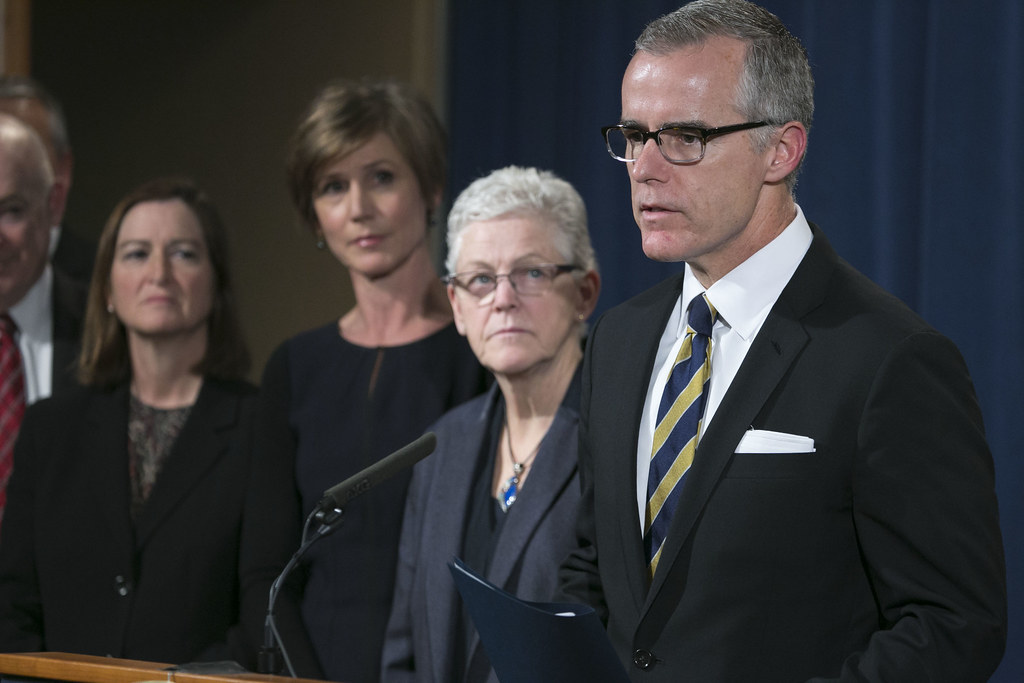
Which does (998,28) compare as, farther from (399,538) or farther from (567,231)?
(399,538)

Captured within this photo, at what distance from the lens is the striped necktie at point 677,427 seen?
168 cm

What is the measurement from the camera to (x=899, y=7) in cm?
327

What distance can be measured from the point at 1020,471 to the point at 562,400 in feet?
4.34

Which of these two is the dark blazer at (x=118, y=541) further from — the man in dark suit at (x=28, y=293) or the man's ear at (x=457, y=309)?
the man's ear at (x=457, y=309)

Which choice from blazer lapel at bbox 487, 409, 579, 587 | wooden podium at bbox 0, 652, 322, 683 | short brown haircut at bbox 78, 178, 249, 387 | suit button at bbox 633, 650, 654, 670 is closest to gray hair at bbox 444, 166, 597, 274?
blazer lapel at bbox 487, 409, 579, 587

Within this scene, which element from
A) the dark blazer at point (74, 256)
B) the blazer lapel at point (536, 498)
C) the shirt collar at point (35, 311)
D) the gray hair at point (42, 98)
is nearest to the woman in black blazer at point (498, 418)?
the blazer lapel at point (536, 498)

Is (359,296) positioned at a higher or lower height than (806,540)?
higher

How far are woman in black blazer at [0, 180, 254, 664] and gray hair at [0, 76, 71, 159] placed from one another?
1045 mm

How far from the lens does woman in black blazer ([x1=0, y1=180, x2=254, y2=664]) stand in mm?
2611

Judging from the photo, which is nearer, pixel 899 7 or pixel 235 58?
pixel 899 7

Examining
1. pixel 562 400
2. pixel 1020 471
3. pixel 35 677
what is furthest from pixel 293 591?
pixel 1020 471

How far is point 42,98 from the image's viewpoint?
3736mm

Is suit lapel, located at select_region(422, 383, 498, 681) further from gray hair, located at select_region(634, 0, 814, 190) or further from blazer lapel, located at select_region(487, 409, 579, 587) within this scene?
gray hair, located at select_region(634, 0, 814, 190)

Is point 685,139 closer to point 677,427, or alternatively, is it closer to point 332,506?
point 677,427
